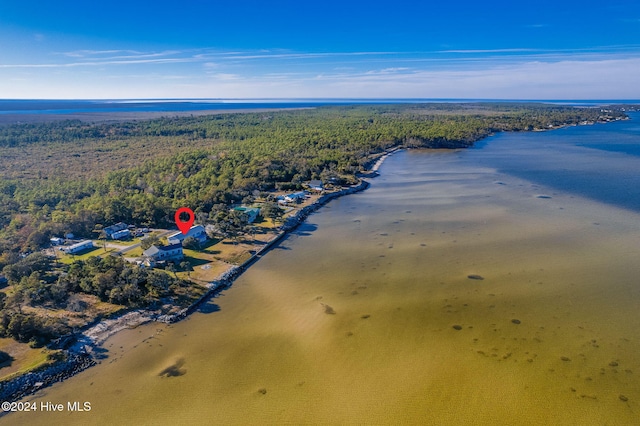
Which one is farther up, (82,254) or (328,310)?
(82,254)

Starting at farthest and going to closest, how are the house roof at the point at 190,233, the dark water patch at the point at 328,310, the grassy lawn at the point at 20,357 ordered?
1. the house roof at the point at 190,233
2. the dark water patch at the point at 328,310
3. the grassy lawn at the point at 20,357

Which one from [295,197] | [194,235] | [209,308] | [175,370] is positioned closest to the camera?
[175,370]

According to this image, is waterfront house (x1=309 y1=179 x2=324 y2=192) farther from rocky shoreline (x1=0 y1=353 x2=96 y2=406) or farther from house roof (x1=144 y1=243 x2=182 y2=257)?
rocky shoreline (x1=0 y1=353 x2=96 y2=406)

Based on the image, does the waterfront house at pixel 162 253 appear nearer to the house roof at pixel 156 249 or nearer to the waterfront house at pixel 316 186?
the house roof at pixel 156 249

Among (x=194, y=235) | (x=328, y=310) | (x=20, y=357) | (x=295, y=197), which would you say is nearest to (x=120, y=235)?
(x=194, y=235)

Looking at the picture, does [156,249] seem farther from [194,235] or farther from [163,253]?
[194,235]

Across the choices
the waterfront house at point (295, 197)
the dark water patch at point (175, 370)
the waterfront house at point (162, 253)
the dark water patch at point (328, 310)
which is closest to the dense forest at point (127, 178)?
the waterfront house at point (162, 253)
